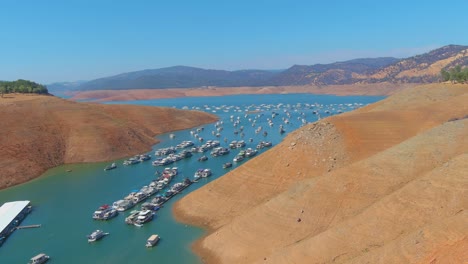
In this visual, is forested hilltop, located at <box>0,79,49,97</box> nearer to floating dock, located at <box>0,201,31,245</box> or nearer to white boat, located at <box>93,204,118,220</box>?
floating dock, located at <box>0,201,31,245</box>

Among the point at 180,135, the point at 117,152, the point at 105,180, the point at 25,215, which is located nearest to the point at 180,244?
the point at 25,215

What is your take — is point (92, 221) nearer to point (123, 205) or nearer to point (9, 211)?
point (123, 205)

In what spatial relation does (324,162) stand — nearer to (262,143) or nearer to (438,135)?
(438,135)

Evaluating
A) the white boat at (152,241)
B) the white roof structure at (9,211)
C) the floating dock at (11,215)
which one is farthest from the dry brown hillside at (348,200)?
the white roof structure at (9,211)

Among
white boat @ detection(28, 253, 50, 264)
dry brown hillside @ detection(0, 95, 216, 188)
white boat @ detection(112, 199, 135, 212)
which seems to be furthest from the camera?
dry brown hillside @ detection(0, 95, 216, 188)

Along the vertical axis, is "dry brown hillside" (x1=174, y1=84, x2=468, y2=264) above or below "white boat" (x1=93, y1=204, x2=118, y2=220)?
above

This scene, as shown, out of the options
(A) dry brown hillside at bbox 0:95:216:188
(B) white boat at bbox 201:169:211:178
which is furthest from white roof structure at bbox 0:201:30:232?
(B) white boat at bbox 201:169:211:178

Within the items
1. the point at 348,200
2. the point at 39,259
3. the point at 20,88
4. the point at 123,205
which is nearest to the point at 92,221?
the point at 123,205
